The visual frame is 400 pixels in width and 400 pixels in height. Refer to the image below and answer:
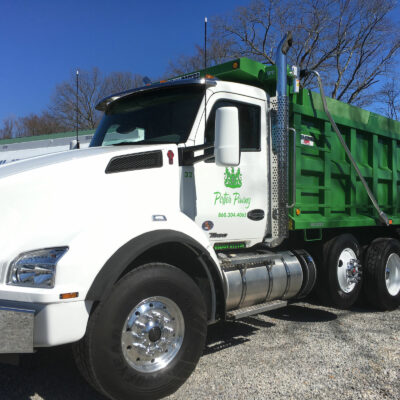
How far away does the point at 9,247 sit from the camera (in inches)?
114

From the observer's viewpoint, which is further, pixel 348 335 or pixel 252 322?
pixel 252 322

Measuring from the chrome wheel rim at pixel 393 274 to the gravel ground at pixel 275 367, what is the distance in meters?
1.10

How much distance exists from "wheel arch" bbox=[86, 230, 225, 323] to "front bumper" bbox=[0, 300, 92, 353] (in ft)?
0.77

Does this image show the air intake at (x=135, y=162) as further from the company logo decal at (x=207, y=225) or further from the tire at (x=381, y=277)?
the tire at (x=381, y=277)

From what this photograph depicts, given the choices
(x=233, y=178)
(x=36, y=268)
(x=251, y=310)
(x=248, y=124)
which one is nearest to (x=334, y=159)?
(x=248, y=124)

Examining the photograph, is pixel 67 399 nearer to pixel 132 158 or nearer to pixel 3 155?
pixel 132 158

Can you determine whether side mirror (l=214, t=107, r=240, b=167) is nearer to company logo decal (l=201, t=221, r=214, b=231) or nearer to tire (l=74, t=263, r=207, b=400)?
company logo decal (l=201, t=221, r=214, b=231)

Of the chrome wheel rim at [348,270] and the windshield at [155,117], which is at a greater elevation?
the windshield at [155,117]

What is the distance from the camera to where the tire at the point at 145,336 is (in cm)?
293

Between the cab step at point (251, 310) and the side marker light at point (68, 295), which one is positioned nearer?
the side marker light at point (68, 295)

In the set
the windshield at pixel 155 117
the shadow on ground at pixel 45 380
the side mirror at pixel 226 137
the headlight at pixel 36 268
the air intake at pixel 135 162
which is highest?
the windshield at pixel 155 117

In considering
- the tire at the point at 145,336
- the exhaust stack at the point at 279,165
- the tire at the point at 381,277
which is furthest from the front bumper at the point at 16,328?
the tire at the point at 381,277

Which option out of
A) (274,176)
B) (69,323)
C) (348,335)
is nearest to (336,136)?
(274,176)

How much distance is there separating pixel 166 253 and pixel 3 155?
22945 millimetres
